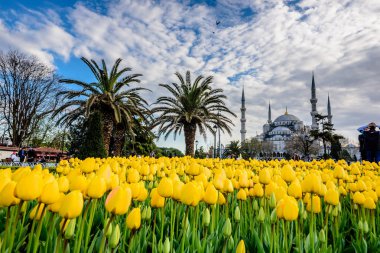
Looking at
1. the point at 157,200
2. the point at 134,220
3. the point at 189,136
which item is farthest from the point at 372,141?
the point at 189,136

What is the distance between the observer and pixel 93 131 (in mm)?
14570

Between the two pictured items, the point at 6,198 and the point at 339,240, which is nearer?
the point at 6,198

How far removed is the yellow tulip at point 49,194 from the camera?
3.81 ft

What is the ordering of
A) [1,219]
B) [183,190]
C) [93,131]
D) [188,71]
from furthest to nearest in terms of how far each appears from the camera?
[188,71], [93,131], [1,219], [183,190]

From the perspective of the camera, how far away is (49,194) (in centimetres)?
117

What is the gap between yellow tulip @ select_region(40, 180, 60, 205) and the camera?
3.81ft

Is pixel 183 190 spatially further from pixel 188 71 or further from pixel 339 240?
pixel 188 71

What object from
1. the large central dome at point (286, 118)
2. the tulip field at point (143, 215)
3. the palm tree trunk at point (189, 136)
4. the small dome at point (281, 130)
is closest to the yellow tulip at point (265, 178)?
the tulip field at point (143, 215)

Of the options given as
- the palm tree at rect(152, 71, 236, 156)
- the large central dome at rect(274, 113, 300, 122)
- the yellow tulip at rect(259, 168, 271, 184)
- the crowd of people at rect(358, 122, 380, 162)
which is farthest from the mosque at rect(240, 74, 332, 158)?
the yellow tulip at rect(259, 168, 271, 184)

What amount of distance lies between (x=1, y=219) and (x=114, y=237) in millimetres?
1433

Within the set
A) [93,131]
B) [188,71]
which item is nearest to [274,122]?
[188,71]

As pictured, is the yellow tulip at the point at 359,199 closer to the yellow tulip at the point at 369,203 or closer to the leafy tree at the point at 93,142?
the yellow tulip at the point at 369,203

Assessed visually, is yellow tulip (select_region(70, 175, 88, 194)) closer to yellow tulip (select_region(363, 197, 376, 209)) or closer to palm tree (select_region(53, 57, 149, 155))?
yellow tulip (select_region(363, 197, 376, 209))

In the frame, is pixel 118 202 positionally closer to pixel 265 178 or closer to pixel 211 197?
pixel 211 197
